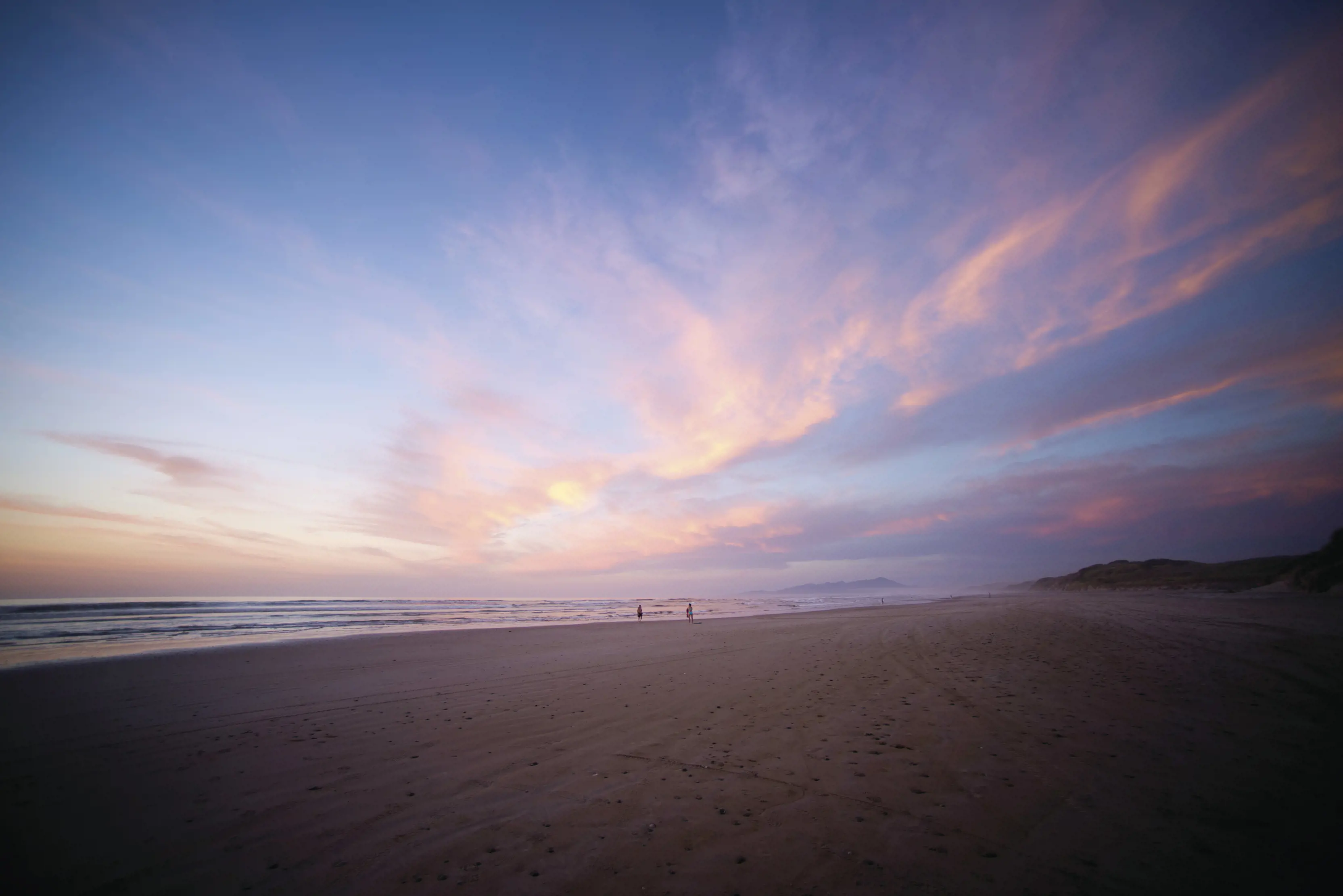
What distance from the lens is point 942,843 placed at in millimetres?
4707

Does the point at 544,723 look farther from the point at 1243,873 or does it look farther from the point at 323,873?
the point at 1243,873

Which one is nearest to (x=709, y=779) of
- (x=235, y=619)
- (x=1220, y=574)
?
(x=235, y=619)

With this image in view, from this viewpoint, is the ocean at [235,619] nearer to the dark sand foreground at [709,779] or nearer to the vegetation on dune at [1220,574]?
the dark sand foreground at [709,779]

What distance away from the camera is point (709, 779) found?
6.56 meters

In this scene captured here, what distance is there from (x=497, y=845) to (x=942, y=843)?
14.8 feet

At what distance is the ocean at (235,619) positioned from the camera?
73.5 feet

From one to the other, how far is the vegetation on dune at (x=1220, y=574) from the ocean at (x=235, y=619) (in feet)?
124

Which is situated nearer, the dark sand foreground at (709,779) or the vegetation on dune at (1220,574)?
the dark sand foreground at (709,779)

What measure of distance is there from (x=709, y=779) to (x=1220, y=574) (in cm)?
7632

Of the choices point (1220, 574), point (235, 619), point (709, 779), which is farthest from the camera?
point (1220, 574)

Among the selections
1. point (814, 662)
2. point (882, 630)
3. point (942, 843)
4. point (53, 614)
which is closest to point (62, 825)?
point (942, 843)

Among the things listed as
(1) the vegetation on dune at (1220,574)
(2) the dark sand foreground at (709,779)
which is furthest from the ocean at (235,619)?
(1) the vegetation on dune at (1220,574)

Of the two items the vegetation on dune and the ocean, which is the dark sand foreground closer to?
the ocean

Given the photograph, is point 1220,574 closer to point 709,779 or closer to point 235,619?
point 709,779
